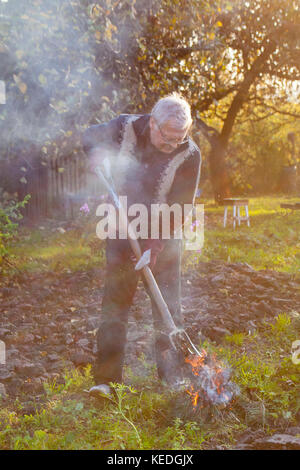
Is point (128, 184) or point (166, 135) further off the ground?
point (166, 135)

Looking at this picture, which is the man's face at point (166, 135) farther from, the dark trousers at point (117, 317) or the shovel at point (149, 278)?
the dark trousers at point (117, 317)

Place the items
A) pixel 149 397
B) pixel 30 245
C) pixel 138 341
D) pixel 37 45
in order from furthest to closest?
pixel 30 245
pixel 37 45
pixel 138 341
pixel 149 397

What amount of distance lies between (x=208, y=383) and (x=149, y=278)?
31.0 inches

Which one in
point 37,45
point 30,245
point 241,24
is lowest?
point 30,245

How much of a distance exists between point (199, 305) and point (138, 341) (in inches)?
44.1

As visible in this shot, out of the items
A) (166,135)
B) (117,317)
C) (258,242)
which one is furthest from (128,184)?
(258,242)

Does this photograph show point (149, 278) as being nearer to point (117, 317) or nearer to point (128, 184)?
point (117, 317)

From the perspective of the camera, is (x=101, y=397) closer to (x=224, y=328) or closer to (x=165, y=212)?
(x=165, y=212)

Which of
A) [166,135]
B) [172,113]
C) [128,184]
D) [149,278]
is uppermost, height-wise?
[172,113]

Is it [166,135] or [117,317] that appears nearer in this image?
[166,135]

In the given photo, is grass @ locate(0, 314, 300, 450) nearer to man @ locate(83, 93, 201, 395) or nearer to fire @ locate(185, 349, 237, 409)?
fire @ locate(185, 349, 237, 409)

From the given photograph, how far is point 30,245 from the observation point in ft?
26.8

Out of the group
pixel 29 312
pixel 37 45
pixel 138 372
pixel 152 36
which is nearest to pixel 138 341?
pixel 138 372

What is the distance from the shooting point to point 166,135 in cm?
287
